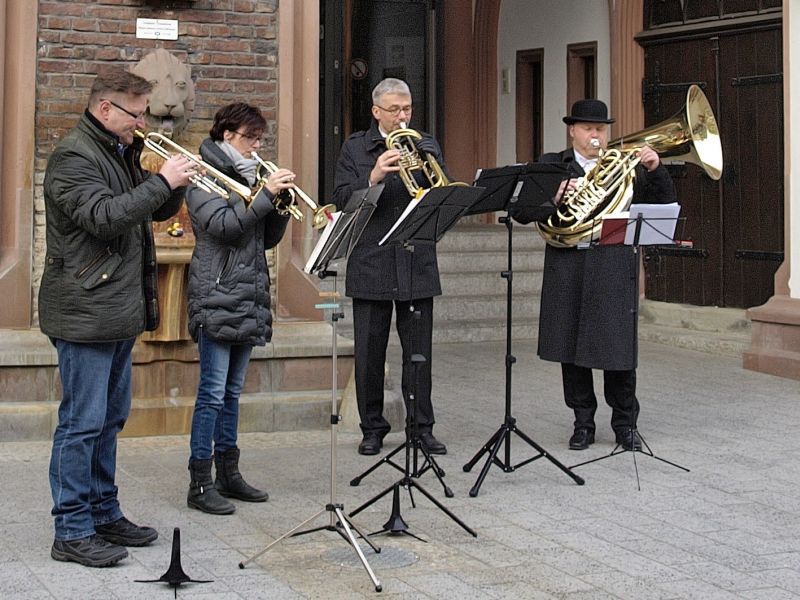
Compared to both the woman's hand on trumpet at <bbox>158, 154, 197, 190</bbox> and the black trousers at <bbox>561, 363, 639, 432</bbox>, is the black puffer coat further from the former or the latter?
the black trousers at <bbox>561, 363, 639, 432</bbox>

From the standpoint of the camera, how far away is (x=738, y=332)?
11984 millimetres

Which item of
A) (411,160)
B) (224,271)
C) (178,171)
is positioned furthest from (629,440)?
(178,171)

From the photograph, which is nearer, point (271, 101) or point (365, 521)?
point (365, 521)

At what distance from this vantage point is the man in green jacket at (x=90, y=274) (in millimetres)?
5465

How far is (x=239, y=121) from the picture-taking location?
6363mm

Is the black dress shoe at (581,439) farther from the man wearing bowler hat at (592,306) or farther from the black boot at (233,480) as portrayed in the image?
the black boot at (233,480)

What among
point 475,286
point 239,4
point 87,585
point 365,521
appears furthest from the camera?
point 475,286

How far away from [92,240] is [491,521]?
220cm

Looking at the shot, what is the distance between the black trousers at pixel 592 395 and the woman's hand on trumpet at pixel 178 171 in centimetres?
325

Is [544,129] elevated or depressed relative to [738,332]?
elevated

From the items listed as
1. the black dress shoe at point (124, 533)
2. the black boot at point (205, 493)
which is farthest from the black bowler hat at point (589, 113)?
the black dress shoe at point (124, 533)

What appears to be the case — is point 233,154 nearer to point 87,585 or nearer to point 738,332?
point 87,585

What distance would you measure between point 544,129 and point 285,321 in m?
6.90

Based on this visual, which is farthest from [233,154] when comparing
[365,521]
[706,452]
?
[706,452]
